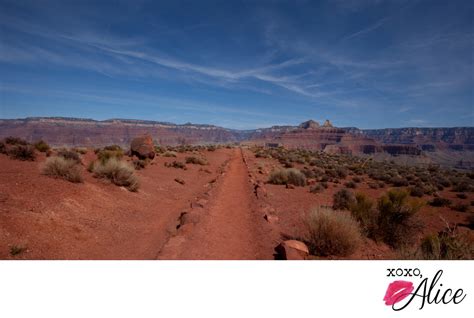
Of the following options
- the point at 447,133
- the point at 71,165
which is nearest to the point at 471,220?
the point at 71,165

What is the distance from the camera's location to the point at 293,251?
19.9 feet

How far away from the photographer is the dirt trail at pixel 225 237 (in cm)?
622

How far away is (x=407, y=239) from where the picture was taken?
24.5 ft

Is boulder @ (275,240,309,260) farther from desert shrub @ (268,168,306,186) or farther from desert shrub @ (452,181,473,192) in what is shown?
desert shrub @ (452,181,473,192)

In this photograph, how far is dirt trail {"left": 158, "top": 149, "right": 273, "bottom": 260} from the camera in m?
6.22

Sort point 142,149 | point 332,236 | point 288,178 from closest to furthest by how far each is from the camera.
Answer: point 332,236 → point 288,178 → point 142,149

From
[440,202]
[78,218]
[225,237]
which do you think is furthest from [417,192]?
[78,218]

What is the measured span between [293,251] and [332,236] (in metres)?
1.17

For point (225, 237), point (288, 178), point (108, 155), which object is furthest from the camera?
point (288, 178)

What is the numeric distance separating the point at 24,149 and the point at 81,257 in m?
11.3

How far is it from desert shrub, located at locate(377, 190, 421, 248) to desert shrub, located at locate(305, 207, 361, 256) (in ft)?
5.18

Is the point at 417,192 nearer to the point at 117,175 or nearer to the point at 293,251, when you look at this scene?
the point at 293,251

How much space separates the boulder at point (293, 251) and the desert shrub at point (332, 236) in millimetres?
346

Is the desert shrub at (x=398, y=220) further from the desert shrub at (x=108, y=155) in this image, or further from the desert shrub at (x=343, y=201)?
the desert shrub at (x=108, y=155)
